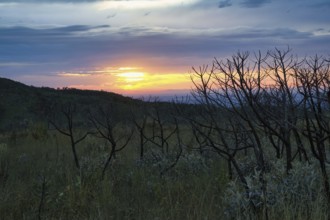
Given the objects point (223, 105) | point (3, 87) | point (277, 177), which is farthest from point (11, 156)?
point (3, 87)

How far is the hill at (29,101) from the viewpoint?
41.6 meters

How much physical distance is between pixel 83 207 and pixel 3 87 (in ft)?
165

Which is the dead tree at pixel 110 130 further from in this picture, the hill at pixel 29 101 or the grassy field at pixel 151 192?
the hill at pixel 29 101

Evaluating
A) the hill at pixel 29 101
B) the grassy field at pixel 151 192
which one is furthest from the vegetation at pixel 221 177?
the hill at pixel 29 101

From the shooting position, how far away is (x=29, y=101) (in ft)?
157

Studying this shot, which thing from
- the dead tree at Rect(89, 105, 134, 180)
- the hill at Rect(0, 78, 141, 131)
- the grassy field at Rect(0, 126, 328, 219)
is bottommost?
the grassy field at Rect(0, 126, 328, 219)

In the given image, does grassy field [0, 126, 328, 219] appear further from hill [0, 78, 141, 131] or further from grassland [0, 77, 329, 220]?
hill [0, 78, 141, 131]

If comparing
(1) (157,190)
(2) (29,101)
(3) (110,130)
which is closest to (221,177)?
(1) (157,190)

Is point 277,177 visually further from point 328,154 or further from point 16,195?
point 16,195

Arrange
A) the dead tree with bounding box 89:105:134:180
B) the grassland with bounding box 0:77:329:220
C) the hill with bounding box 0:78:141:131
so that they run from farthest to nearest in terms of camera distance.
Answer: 1. the hill with bounding box 0:78:141:131
2. the dead tree with bounding box 89:105:134:180
3. the grassland with bounding box 0:77:329:220

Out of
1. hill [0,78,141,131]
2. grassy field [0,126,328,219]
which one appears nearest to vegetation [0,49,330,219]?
grassy field [0,126,328,219]

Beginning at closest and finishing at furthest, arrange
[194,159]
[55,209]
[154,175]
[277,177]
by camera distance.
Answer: [277,177] → [55,209] → [154,175] → [194,159]

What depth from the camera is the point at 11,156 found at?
12883 mm

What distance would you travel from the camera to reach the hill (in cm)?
4162
